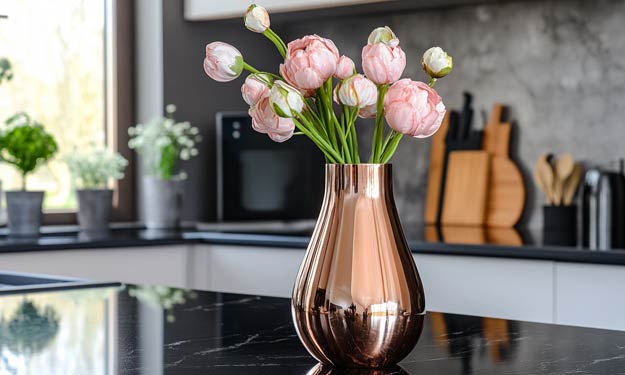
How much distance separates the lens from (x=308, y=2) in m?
3.28

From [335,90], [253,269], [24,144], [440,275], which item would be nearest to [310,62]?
[335,90]

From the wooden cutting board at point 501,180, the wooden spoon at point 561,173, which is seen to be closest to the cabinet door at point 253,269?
the wooden cutting board at point 501,180

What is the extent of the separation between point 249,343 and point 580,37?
226 centimetres

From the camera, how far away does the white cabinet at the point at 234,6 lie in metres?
3.27

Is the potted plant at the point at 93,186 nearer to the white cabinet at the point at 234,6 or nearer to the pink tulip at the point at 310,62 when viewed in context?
the white cabinet at the point at 234,6

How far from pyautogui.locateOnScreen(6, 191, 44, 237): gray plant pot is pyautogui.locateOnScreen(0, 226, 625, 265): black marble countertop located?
39 mm

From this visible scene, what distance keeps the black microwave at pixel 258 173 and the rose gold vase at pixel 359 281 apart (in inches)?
101

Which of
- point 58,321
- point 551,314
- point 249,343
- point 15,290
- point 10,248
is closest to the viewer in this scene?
point 249,343

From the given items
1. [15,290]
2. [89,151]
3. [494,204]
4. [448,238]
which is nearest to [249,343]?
[15,290]

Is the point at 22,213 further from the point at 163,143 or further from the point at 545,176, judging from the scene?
the point at 545,176

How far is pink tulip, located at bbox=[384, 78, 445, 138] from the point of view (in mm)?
1037

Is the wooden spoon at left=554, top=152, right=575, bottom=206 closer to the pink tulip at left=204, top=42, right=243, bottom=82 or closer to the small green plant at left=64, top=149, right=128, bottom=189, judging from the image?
the small green plant at left=64, top=149, right=128, bottom=189

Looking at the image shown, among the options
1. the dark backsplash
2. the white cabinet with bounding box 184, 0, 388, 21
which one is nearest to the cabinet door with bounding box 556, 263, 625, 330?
the dark backsplash

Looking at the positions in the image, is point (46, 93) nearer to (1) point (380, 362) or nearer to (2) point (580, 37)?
(2) point (580, 37)
